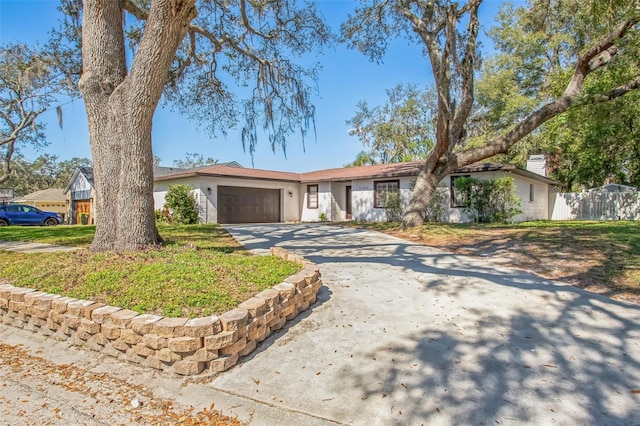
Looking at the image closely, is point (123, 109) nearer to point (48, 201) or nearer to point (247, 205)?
point (247, 205)

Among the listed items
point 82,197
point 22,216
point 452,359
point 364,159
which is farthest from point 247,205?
point 452,359

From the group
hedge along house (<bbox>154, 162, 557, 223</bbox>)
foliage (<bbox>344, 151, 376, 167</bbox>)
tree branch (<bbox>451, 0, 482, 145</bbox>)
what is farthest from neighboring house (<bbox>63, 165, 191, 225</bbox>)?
tree branch (<bbox>451, 0, 482, 145</bbox>)

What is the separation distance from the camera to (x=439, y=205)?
14875mm

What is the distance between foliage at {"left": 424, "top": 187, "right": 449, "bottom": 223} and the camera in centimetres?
1483

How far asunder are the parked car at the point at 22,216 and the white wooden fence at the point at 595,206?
29314mm

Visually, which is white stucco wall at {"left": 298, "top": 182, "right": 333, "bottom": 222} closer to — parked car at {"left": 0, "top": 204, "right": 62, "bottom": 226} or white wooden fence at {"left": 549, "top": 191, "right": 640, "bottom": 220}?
white wooden fence at {"left": 549, "top": 191, "right": 640, "bottom": 220}

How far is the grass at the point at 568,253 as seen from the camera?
16.8 ft

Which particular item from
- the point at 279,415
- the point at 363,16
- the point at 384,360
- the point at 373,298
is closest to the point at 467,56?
the point at 363,16

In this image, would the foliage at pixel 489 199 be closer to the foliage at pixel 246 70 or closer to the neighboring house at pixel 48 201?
the foliage at pixel 246 70

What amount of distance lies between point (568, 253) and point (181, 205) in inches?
578

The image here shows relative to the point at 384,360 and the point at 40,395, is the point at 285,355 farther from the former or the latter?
the point at 40,395

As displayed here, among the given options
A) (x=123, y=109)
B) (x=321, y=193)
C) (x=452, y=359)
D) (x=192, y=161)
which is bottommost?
(x=452, y=359)

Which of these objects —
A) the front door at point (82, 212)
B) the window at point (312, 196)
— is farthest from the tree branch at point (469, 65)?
the front door at point (82, 212)

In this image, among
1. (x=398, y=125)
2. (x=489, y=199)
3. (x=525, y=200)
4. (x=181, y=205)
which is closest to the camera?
(x=489, y=199)
